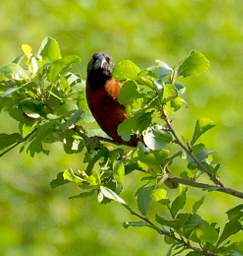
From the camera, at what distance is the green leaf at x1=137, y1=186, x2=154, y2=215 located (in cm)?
297

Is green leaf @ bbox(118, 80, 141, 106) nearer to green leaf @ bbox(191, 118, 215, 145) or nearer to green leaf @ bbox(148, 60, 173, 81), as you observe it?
green leaf @ bbox(148, 60, 173, 81)

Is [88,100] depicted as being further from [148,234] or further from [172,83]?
[148,234]

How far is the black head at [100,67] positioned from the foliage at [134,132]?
0.58m

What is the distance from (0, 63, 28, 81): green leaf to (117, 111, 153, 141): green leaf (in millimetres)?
414

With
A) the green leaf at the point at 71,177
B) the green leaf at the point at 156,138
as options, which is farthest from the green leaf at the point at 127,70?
the green leaf at the point at 71,177

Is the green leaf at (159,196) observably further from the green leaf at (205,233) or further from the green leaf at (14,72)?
the green leaf at (14,72)

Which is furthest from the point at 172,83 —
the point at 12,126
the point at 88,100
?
the point at 12,126

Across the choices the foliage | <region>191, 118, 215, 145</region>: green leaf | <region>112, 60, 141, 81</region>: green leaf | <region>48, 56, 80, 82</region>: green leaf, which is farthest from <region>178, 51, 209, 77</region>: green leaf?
<region>48, 56, 80, 82</region>: green leaf

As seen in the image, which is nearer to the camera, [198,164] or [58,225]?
[198,164]

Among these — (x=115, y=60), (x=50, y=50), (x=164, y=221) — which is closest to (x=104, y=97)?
(x=50, y=50)

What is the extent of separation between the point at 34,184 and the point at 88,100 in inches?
175

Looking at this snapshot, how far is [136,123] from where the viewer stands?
2.95 metres

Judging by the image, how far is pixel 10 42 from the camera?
8195 mm

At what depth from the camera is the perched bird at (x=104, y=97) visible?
3642mm
